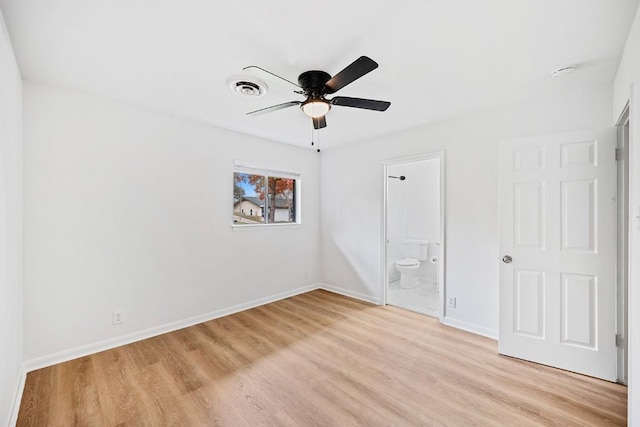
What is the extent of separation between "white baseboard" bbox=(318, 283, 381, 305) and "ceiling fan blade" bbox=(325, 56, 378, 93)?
3.02m

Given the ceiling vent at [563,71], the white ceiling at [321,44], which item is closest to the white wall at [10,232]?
the white ceiling at [321,44]

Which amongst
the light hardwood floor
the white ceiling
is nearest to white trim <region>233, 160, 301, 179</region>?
the white ceiling

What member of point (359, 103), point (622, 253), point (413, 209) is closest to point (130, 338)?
point (359, 103)

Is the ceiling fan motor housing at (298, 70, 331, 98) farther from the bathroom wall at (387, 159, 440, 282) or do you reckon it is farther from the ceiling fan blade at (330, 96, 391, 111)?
the bathroom wall at (387, 159, 440, 282)

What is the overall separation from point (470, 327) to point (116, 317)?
3706mm

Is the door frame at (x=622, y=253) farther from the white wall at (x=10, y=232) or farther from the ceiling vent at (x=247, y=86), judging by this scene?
the white wall at (x=10, y=232)

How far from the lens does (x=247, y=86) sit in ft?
7.38

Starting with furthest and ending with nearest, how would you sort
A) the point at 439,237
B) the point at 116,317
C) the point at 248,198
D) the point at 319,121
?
the point at 248,198 < the point at 439,237 < the point at 116,317 < the point at 319,121

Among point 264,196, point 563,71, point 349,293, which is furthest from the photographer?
point 349,293

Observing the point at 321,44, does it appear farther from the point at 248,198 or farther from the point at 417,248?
the point at 417,248

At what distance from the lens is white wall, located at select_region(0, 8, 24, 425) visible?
149cm

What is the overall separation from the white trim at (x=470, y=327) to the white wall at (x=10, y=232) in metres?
3.66

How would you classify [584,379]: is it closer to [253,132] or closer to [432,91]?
[432,91]

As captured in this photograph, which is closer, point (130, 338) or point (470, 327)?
point (130, 338)
